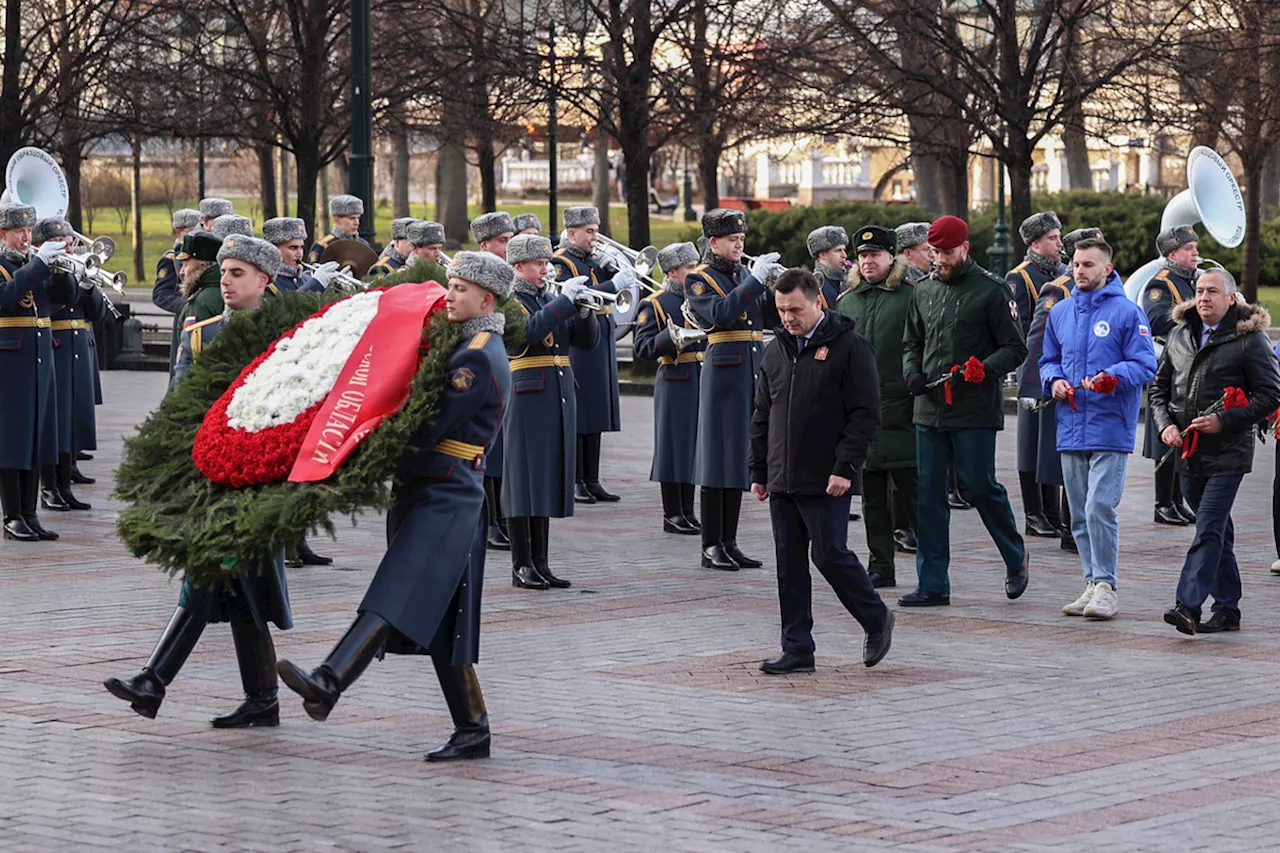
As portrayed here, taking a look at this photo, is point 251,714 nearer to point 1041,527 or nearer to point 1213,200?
point 1041,527

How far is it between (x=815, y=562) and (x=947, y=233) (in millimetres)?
2480

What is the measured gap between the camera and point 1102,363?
11.1 m

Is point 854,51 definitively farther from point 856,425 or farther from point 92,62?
point 856,425

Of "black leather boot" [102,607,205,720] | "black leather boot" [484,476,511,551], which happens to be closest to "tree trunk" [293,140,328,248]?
"black leather boot" [484,476,511,551]

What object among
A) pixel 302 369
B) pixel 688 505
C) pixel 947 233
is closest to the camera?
pixel 302 369

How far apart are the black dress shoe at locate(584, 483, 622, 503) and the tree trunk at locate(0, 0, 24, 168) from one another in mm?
11659

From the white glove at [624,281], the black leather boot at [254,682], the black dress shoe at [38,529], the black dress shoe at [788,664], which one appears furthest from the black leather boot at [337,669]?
the black dress shoe at [38,529]

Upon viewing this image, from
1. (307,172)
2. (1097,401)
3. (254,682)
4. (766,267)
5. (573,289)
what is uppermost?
(307,172)

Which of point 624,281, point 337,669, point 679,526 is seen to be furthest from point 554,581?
point 337,669

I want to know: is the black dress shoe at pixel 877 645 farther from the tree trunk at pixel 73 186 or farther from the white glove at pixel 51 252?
the tree trunk at pixel 73 186

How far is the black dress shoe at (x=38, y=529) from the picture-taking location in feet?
45.5

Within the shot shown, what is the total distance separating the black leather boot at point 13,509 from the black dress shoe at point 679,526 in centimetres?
409

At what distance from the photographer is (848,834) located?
6766mm

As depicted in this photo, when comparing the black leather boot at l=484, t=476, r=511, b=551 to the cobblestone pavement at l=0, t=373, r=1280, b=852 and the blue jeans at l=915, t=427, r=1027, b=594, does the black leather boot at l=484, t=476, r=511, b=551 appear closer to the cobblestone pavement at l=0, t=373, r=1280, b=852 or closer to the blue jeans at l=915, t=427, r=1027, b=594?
the cobblestone pavement at l=0, t=373, r=1280, b=852
